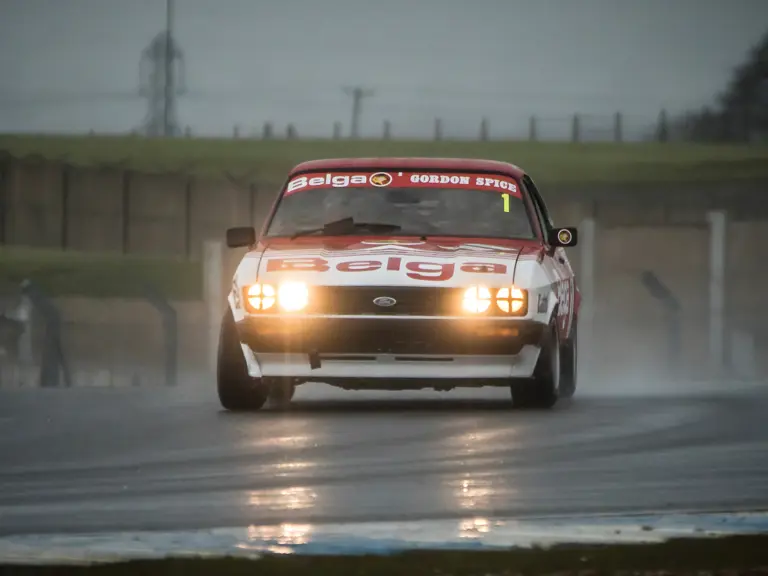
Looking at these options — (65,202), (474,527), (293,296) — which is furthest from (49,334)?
(65,202)

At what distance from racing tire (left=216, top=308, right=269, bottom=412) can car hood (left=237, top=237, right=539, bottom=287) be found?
298 mm

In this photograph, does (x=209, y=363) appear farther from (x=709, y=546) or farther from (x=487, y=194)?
(x=709, y=546)

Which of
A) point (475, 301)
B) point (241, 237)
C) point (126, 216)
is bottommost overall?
point (475, 301)

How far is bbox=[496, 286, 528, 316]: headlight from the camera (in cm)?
1148

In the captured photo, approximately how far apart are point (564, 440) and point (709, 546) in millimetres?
4363

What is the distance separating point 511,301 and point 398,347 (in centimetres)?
65

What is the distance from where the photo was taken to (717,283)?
29297 millimetres

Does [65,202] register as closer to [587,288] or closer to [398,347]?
[587,288]

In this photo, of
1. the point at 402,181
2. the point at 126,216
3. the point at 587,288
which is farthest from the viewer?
the point at 126,216

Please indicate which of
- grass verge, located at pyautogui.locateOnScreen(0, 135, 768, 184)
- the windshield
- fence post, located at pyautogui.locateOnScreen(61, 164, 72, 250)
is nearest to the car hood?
the windshield

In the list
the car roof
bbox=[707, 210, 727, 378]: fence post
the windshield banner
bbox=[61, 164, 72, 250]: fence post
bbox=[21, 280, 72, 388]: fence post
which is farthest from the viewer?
bbox=[61, 164, 72, 250]: fence post

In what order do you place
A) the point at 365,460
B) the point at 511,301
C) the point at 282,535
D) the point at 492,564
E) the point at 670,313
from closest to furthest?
the point at 492,564 < the point at 282,535 < the point at 365,460 < the point at 511,301 < the point at 670,313

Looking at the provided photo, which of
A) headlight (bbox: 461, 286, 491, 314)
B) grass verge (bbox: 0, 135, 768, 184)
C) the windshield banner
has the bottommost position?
headlight (bbox: 461, 286, 491, 314)

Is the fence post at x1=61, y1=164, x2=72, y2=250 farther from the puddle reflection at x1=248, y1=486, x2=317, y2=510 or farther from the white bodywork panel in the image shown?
the puddle reflection at x1=248, y1=486, x2=317, y2=510
